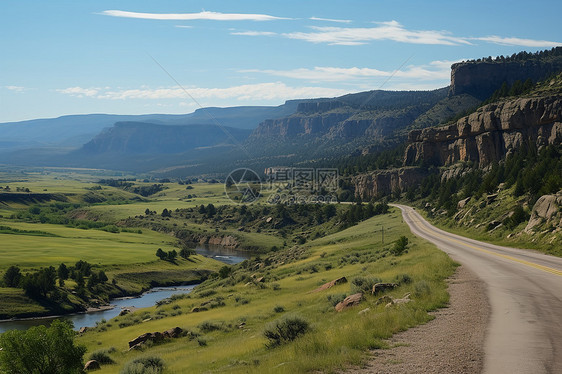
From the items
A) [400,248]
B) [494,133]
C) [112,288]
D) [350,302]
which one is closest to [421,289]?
[350,302]

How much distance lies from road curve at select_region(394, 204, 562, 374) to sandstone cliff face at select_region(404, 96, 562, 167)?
7332 cm

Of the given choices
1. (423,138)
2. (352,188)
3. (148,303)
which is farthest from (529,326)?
(352,188)

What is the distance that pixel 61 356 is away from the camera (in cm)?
2256

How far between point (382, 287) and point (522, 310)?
26.4ft

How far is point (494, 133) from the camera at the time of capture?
115875mm

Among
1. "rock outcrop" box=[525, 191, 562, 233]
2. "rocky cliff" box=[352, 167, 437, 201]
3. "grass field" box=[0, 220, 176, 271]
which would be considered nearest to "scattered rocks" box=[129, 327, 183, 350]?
"rock outcrop" box=[525, 191, 562, 233]

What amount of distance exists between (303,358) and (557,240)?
32.6 metres

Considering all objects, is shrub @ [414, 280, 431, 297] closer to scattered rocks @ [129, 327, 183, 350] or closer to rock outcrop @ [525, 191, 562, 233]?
scattered rocks @ [129, 327, 183, 350]

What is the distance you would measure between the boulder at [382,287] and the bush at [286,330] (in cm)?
628

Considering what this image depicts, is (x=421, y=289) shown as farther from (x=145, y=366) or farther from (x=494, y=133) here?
(x=494, y=133)

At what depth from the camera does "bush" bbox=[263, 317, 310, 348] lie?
19984 millimetres

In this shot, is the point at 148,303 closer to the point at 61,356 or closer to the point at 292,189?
the point at 61,356

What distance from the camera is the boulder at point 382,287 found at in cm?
2544

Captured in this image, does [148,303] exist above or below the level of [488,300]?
below
